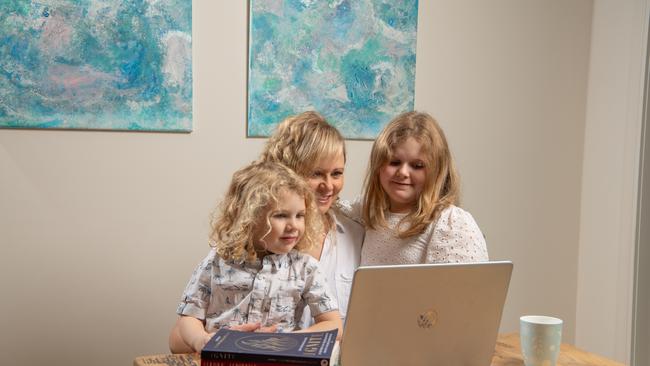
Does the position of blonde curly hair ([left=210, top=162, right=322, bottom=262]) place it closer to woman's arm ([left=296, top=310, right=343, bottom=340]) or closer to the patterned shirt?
the patterned shirt

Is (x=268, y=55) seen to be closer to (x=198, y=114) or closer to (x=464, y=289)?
(x=198, y=114)

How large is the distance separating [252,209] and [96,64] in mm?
994

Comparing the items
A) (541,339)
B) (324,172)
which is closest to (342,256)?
(324,172)

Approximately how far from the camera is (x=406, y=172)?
1.98 metres

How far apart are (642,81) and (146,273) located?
90.3 inches

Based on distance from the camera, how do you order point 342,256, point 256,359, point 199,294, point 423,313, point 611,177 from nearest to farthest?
point 256,359, point 423,313, point 199,294, point 342,256, point 611,177

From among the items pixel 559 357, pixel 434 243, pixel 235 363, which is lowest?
pixel 559 357

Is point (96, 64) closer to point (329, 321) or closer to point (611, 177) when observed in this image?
point (329, 321)

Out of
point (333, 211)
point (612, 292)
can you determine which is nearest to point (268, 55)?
point (333, 211)

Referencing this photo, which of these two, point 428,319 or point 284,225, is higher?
point 284,225

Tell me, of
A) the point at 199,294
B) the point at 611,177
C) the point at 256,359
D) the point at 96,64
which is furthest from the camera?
the point at 611,177

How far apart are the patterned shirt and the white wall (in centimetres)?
197

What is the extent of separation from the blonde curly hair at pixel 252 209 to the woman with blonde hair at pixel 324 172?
0.45ft

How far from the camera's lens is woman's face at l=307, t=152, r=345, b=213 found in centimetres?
199
